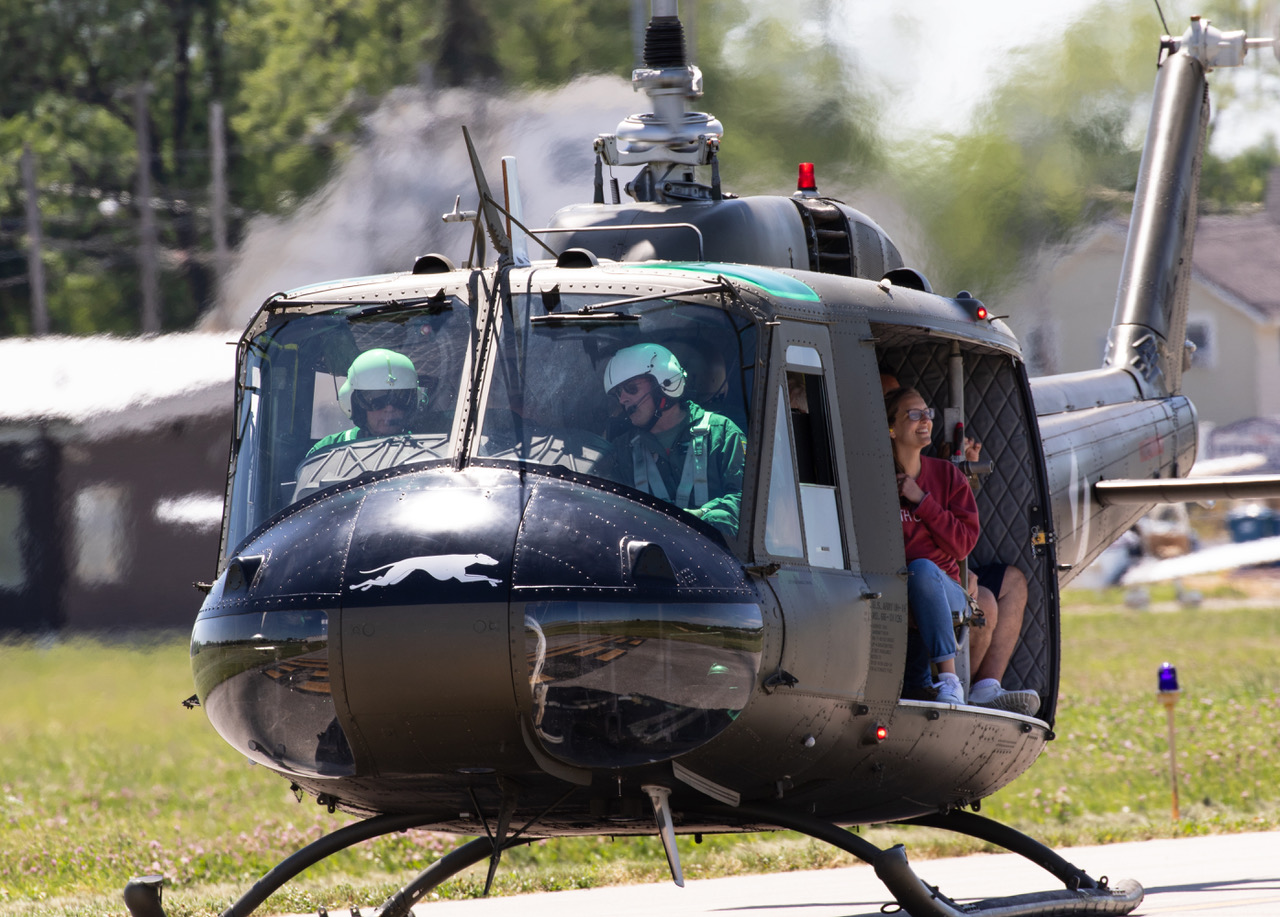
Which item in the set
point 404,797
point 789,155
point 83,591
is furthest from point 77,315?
point 404,797

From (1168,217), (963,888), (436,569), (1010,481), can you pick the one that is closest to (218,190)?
(1168,217)

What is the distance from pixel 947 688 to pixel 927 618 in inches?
11.0

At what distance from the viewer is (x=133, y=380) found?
1537 cm

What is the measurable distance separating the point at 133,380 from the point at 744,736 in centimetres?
1106

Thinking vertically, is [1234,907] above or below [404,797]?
below

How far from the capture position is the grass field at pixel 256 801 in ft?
31.1

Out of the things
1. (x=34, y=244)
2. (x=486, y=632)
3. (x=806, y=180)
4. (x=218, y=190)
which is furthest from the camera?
(x=34, y=244)

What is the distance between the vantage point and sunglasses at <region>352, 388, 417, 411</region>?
5.75 metres

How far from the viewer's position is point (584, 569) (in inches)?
197

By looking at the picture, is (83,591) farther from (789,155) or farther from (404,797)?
(404,797)

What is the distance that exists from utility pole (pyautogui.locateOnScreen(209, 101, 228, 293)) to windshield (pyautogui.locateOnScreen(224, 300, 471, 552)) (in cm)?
1068

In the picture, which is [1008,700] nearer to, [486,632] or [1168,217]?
[486,632]

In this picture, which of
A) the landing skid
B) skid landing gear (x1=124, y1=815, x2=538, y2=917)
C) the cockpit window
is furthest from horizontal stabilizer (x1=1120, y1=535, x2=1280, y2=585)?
the cockpit window

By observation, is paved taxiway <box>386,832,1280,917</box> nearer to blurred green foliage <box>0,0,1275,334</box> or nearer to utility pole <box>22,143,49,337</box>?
blurred green foliage <box>0,0,1275,334</box>
